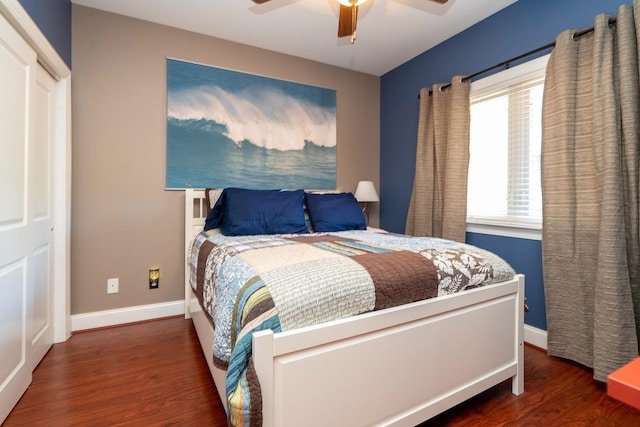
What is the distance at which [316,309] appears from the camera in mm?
1084

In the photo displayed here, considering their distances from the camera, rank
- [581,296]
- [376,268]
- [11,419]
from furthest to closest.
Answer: [581,296]
[11,419]
[376,268]

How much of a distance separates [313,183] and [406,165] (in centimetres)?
103

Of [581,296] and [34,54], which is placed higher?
[34,54]

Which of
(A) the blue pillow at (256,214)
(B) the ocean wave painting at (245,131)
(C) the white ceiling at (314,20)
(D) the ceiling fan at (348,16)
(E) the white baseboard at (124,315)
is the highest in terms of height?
(C) the white ceiling at (314,20)

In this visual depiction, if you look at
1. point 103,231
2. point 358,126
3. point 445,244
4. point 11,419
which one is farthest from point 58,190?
point 358,126

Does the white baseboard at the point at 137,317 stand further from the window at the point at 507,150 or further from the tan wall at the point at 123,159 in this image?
the window at the point at 507,150

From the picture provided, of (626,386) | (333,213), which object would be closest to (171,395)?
(333,213)

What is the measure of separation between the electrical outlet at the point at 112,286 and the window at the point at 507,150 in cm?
301

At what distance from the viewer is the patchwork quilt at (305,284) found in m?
0.98

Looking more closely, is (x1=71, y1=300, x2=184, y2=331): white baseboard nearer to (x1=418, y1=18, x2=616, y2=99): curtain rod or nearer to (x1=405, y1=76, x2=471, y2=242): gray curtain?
(x1=405, y1=76, x2=471, y2=242): gray curtain

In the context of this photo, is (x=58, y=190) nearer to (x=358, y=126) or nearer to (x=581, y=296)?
(x=358, y=126)

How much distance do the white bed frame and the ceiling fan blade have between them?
1.67 m

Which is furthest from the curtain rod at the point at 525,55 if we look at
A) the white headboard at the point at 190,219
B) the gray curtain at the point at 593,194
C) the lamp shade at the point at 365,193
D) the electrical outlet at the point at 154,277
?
the electrical outlet at the point at 154,277

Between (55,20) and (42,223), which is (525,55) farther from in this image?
(42,223)
